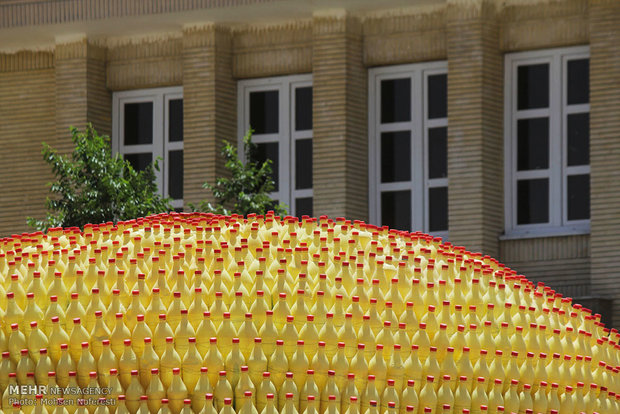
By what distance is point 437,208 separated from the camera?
28234 mm

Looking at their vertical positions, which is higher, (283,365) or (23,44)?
(23,44)

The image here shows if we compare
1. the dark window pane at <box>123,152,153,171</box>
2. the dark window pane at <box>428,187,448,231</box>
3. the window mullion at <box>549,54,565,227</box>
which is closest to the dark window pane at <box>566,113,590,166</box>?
the window mullion at <box>549,54,565,227</box>

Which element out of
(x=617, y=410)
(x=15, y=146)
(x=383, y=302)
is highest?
(x=15, y=146)

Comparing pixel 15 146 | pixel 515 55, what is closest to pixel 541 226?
pixel 515 55

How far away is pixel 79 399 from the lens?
532 inches

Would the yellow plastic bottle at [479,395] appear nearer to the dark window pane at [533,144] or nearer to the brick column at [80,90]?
the dark window pane at [533,144]

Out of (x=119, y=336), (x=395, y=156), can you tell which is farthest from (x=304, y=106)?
(x=119, y=336)

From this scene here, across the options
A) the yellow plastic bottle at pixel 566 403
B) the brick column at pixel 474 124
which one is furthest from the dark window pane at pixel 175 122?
the yellow plastic bottle at pixel 566 403

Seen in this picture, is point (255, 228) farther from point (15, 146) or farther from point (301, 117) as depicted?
point (15, 146)

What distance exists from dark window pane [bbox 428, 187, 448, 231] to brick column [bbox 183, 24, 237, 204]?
4.09m

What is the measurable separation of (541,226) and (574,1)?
3951mm

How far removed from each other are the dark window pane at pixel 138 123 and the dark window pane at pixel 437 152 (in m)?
5.73

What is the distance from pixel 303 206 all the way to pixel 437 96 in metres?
3.29

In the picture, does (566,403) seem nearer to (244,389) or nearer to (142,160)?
(244,389)
